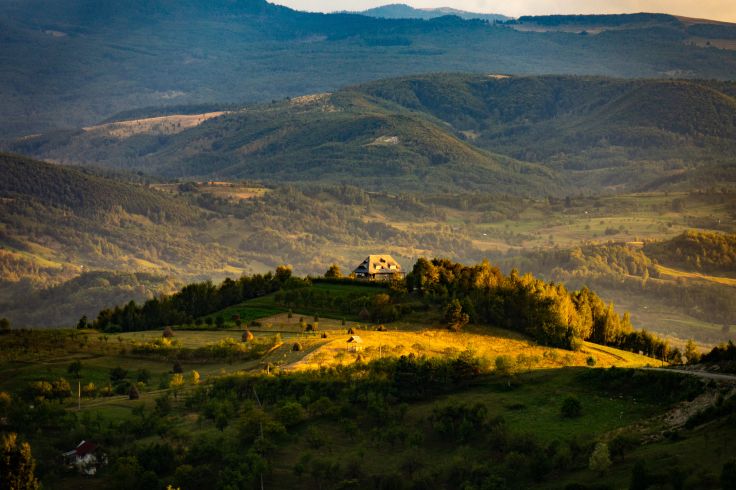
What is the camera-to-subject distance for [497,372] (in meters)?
89.3

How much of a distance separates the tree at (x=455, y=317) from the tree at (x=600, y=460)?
140 ft

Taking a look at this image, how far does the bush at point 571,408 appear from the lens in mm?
76250

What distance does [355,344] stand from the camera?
9794 centimetres

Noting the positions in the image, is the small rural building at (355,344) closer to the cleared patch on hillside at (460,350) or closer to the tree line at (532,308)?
the cleared patch on hillside at (460,350)

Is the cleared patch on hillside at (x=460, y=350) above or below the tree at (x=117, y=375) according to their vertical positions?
above

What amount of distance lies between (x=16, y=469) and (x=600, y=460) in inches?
1324

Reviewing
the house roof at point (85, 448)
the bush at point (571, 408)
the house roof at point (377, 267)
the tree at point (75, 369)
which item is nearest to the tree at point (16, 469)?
the house roof at point (85, 448)

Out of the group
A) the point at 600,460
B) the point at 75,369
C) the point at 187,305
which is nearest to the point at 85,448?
the point at 75,369

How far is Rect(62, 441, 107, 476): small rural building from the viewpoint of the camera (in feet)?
257

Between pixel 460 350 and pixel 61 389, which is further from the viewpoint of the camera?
pixel 460 350

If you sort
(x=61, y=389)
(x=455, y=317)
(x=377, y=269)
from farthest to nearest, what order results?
(x=377, y=269)
(x=455, y=317)
(x=61, y=389)

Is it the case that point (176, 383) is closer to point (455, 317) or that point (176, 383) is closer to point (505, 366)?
Answer: point (505, 366)

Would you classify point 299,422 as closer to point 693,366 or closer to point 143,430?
point 143,430

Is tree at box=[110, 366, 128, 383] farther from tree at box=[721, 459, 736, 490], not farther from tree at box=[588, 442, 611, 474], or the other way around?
tree at box=[721, 459, 736, 490]
